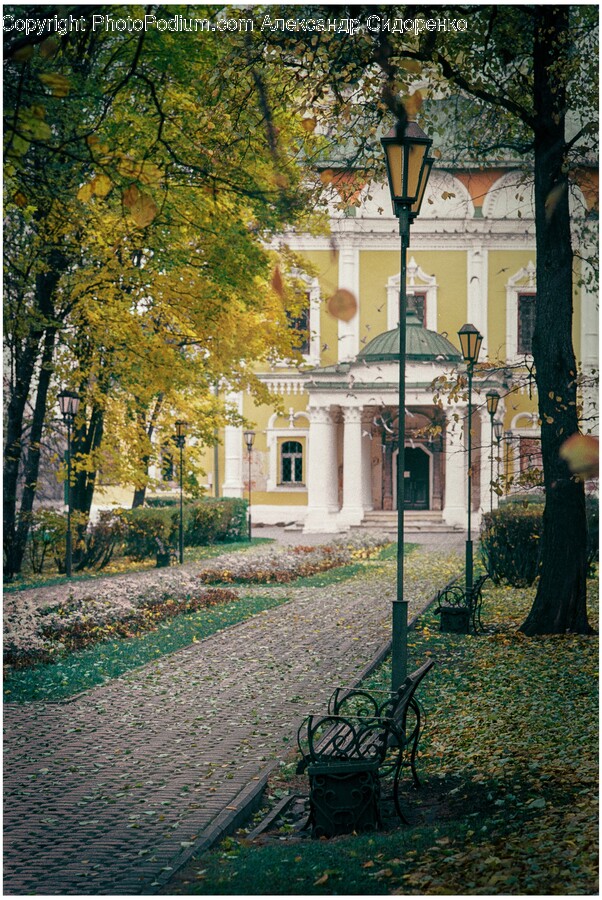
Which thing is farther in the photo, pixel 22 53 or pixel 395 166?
pixel 395 166

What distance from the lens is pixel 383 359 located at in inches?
1406

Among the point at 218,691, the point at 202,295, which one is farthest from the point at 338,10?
the point at 202,295

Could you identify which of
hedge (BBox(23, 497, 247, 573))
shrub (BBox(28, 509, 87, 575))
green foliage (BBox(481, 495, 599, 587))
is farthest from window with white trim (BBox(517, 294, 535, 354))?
shrub (BBox(28, 509, 87, 575))

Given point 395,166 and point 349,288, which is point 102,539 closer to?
point 395,166

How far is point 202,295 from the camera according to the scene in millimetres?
17719

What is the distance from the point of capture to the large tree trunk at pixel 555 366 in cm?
1104

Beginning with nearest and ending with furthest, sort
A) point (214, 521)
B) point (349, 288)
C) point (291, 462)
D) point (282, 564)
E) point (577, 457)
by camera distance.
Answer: point (577, 457) < point (282, 564) < point (214, 521) < point (291, 462) < point (349, 288)

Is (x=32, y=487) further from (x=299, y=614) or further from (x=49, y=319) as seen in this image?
(x=299, y=614)

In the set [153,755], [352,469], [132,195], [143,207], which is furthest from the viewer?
[352,469]

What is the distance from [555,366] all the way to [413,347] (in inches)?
970

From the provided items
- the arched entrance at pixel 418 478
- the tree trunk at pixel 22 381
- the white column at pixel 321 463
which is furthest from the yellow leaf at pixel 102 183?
the arched entrance at pixel 418 478

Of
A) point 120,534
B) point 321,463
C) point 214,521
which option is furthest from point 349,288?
point 120,534

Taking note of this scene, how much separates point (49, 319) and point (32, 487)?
327 cm

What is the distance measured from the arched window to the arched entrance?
3.58 m
